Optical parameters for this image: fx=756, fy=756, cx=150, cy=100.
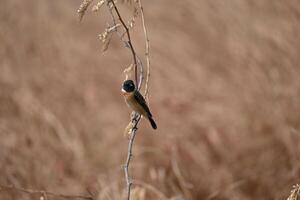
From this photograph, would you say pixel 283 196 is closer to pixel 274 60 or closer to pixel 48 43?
pixel 274 60

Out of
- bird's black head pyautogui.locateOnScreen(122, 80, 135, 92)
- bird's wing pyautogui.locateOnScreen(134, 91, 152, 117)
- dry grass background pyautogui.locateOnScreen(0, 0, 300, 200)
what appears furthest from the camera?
dry grass background pyautogui.locateOnScreen(0, 0, 300, 200)

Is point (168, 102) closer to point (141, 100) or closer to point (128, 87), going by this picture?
point (128, 87)

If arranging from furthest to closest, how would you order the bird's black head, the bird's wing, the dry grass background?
1. the dry grass background
2. the bird's black head
3. the bird's wing

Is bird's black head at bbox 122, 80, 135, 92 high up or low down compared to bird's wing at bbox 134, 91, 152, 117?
up

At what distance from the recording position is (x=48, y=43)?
6988 millimetres

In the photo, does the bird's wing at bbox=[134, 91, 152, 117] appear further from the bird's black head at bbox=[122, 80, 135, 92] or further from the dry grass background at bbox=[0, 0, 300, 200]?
the dry grass background at bbox=[0, 0, 300, 200]

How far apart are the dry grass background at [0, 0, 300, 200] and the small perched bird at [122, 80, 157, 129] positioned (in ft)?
5.06

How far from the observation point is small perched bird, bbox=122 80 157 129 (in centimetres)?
293

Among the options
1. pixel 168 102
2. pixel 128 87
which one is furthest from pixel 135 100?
pixel 168 102

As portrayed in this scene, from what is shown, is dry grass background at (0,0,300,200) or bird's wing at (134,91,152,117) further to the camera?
dry grass background at (0,0,300,200)

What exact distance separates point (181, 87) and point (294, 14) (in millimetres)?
1534

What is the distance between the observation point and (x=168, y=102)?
6738 mm

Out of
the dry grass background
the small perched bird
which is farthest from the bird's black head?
the dry grass background

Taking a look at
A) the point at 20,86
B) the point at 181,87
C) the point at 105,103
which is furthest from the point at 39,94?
the point at 181,87
